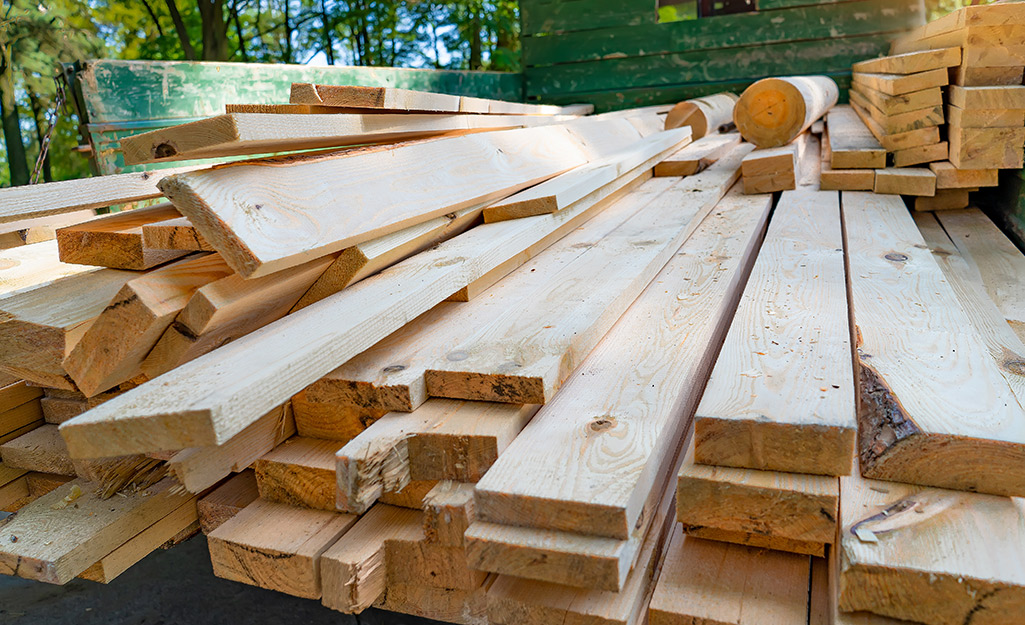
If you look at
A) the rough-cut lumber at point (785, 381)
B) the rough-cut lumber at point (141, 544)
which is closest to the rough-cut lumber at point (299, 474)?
the rough-cut lumber at point (141, 544)

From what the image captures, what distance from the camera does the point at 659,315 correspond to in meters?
2.13

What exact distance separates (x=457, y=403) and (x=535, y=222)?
107 cm

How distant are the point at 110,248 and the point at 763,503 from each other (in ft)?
5.25

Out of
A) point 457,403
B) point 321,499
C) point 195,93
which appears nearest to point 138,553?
point 321,499

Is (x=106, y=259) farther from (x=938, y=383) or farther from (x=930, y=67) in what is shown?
(x=930, y=67)

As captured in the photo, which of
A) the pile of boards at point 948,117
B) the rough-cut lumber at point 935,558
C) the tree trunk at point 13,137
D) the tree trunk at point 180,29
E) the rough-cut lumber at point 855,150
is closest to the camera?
the rough-cut lumber at point 935,558

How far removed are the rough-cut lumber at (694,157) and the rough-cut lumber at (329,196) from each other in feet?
5.73

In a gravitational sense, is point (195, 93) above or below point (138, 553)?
above

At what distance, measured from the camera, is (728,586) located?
1369 millimetres

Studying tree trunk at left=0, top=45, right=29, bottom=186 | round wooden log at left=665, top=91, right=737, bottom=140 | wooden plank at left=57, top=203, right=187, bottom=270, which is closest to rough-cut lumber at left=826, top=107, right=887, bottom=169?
round wooden log at left=665, top=91, right=737, bottom=140

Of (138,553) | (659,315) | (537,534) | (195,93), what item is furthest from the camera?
(195,93)

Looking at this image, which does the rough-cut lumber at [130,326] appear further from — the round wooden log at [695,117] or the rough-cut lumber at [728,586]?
the round wooden log at [695,117]

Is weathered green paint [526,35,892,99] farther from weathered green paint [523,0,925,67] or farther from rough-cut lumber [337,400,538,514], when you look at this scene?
rough-cut lumber [337,400,538,514]

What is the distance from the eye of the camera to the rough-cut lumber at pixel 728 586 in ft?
4.28
